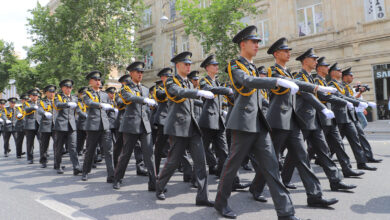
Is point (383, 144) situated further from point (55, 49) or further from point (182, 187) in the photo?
point (55, 49)

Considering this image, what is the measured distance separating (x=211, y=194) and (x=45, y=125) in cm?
581

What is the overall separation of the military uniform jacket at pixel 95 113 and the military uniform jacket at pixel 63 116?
1.15m

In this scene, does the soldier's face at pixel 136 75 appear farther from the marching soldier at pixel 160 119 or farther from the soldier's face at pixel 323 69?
the soldier's face at pixel 323 69

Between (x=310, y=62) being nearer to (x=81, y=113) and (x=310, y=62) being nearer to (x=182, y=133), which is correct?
(x=182, y=133)

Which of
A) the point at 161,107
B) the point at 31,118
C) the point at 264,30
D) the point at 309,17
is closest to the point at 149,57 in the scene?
the point at 264,30

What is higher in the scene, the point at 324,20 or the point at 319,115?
the point at 324,20

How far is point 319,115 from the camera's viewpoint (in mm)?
5512

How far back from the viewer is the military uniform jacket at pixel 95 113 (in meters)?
6.43

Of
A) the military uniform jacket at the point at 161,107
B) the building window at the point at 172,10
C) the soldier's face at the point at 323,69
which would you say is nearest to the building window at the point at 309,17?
the building window at the point at 172,10

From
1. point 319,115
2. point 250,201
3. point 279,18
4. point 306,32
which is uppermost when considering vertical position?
point 279,18

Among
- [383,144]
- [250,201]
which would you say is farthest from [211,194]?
[383,144]

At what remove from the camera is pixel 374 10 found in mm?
17094

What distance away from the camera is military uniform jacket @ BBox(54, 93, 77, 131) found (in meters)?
7.54

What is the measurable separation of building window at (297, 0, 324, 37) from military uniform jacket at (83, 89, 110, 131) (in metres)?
16.7
